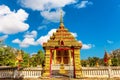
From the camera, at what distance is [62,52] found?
44125mm

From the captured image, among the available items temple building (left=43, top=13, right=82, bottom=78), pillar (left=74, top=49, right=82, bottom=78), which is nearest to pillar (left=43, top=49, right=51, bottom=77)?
temple building (left=43, top=13, right=82, bottom=78)

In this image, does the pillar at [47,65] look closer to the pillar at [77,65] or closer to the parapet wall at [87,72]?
the parapet wall at [87,72]

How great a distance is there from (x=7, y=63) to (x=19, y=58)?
66.8 ft

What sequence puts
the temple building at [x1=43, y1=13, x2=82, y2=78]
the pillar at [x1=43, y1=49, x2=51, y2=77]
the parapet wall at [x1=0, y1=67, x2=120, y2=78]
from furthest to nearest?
the temple building at [x1=43, y1=13, x2=82, y2=78], the pillar at [x1=43, y1=49, x2=51, y2=77], the parapet wall at [x1=0, y1=67, x2=120, y2=78]

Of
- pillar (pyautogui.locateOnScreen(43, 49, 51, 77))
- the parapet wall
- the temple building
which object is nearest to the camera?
the parapet wall

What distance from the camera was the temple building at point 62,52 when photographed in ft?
72.8

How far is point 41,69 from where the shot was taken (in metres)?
20.5

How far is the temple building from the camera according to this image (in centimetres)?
2219

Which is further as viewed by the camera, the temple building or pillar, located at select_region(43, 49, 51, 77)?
the temple building

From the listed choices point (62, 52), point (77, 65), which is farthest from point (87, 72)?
point (62, 52)

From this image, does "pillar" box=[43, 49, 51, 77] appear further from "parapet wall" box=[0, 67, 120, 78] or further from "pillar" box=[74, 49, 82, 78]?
"pillar" box=[74, 49, 82, 78]

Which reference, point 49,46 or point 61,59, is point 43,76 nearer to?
point 49,46

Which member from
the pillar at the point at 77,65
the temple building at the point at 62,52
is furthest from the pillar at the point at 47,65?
the pillar at the point at 77,65

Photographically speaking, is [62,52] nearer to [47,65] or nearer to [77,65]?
[77,65]
